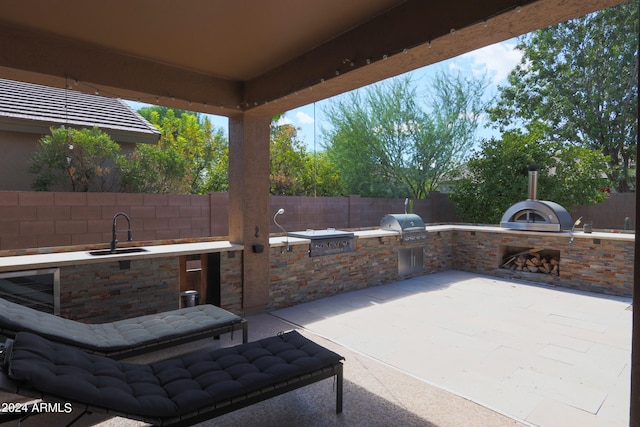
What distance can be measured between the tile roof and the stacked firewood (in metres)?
7.79

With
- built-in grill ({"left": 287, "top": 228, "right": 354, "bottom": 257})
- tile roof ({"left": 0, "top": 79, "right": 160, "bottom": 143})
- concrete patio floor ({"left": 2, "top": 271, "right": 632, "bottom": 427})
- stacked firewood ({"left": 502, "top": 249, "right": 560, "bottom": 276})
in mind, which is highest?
tile roof ({"left": 0, "top": 79, "right": 160, "bottom": 143})

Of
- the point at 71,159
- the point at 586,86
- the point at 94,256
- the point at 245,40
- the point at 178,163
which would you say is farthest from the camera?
the point at 586,86

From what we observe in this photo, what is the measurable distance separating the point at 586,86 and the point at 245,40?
14.8m

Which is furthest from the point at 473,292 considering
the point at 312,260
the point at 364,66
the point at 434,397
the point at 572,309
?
the point at 364,66

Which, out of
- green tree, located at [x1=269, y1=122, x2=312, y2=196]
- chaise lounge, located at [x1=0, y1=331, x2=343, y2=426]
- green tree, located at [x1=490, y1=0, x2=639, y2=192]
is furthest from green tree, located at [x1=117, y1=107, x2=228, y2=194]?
green tree, located at [x1=490, y1=0, x2=639, y2=192]

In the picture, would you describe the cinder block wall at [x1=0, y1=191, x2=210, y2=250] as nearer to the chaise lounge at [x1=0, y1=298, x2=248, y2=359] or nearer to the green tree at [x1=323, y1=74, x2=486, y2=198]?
the chaise lounge at [x1=0, y1=298, x2=248, y2=359]

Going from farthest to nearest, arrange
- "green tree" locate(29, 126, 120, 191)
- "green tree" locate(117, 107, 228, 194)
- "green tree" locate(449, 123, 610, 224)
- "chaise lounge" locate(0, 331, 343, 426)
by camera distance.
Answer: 1. "green tree" locate(449, 123, 610, 224)
2. "green tree" locate(117, 107, 228, 194)
3. "green tree" locate(29, 126, 120, 191)
4. "chaise lounge" locate(0, 331, 343, 426)

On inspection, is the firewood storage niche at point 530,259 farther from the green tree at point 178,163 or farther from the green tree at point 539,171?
the green tree at point 178,163

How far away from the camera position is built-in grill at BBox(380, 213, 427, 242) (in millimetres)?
6949

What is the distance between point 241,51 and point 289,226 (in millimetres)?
5838

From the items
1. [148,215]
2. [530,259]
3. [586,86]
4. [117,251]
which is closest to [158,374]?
[117,251]

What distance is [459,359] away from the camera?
3.55 m

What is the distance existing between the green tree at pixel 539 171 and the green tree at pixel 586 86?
3195mm

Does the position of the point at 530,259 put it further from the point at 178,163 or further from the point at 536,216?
the point at 178,163
